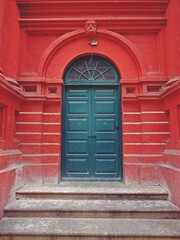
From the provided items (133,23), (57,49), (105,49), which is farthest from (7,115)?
(133,23)

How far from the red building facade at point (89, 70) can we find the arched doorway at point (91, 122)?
10 cm

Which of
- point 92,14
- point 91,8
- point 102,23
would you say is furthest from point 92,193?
point 91,8

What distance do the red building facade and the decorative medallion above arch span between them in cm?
3

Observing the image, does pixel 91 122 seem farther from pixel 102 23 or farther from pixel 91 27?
pixel 102 23

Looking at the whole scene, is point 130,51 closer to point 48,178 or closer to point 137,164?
point 137,164

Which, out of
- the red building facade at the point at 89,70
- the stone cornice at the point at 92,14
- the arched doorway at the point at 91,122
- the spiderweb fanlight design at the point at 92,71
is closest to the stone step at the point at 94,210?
the red building facade at the point at 89,70

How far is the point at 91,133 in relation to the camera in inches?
209

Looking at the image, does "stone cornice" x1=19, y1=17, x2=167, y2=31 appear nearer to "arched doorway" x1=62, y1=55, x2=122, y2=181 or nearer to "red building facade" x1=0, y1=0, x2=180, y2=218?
"red building facade" x1=0, y1=0, x2=180, y2=218

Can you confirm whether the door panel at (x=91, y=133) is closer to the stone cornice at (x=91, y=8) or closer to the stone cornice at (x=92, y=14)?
the stone cornice at (x=92, y=14)

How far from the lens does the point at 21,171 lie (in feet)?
15.5

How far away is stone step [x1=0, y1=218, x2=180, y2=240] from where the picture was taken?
328 centimetres

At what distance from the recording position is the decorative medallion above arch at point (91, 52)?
5293 mm

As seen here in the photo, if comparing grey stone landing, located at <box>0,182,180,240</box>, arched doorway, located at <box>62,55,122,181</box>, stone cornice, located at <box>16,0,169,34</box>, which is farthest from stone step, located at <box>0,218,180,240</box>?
stone cornice, located at <box>16,0,169,34</box>

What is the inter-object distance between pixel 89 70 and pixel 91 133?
67.1 inches
